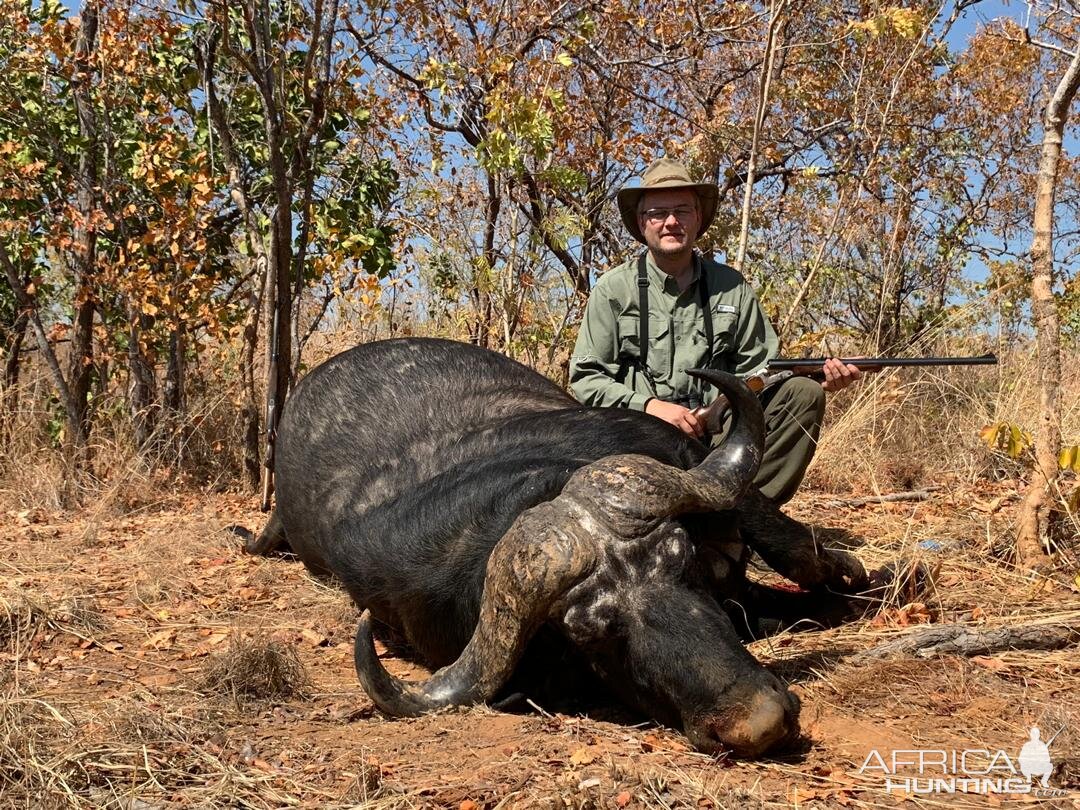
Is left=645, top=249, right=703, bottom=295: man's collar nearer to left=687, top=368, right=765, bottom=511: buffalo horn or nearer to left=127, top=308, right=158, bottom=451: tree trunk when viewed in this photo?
left=687, top=368, right=765, bottom=511: buffalo horn

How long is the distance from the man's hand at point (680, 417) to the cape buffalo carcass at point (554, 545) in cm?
45

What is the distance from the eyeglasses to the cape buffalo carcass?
114 cm

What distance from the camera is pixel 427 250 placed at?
8430 millimetres

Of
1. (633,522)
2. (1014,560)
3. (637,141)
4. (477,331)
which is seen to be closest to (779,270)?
(637,141)

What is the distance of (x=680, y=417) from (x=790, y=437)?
758 millimetres

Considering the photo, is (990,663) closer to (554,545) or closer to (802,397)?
(554,545)

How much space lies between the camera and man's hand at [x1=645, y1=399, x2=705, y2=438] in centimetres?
457

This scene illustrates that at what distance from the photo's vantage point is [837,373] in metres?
4.98

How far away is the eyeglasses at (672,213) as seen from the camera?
5156 mm

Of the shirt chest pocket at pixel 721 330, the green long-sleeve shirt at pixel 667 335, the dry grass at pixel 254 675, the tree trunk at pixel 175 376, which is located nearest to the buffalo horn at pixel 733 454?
the dry grass at pixel 254 675

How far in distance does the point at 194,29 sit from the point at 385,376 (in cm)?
339

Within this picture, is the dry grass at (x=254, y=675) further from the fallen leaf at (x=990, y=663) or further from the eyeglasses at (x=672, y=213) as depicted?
the eyeglasses at (x=672, y=213)

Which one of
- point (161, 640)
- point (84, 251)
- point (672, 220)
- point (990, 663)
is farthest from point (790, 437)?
point (84, 251)

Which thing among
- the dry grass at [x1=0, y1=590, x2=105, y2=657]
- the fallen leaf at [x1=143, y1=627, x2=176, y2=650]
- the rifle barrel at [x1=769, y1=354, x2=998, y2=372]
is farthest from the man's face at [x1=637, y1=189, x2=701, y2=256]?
the dry grass at [x1=0, y1=590, x2=105, y2=657]
